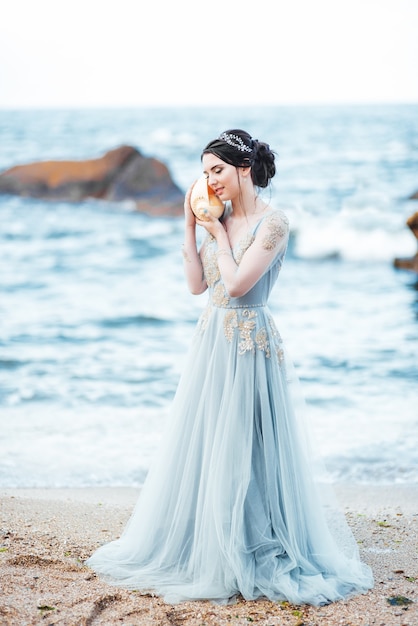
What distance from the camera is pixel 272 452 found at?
9.59 feet

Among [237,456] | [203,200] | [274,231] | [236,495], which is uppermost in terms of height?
[203,200]

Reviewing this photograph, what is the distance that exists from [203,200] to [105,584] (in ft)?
4.96

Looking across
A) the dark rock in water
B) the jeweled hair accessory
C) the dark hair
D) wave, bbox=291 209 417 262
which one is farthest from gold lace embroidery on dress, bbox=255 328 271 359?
the dark rock in water

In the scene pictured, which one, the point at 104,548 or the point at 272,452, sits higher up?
the point at 272,452

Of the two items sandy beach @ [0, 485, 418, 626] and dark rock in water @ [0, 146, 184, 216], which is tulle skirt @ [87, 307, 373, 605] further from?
Result: dark rock in water @ [0, 146, 184, 216]

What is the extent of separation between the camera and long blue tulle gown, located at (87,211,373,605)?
9.29 feet

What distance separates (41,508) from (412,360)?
4.77 metres

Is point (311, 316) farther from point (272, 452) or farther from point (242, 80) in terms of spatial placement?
point (242, 80)

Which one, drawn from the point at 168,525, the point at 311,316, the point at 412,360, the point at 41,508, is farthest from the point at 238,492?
the point at 311,316

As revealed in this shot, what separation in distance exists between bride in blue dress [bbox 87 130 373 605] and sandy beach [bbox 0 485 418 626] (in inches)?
3.0

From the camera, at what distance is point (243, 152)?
286 centimetres

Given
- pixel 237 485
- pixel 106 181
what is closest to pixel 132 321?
pixel 237 485

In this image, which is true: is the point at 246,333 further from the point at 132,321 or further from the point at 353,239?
the point at 353,239

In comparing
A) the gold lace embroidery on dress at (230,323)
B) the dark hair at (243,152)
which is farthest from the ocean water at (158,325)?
the gold lace embroidery on dress at (230,323)
